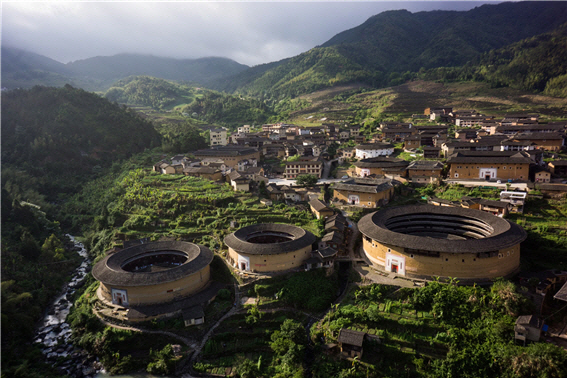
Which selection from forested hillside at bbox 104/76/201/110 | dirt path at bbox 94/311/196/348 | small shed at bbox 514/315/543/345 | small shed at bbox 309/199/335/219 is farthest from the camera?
forested hillside at bbox 104/76/201/110

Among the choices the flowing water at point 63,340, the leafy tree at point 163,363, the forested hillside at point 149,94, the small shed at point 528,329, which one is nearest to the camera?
the small shed at point 528,329

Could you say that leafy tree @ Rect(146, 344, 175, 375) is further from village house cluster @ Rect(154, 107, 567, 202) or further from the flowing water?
village house cluster @ Rect(154, 107, 567, 202)

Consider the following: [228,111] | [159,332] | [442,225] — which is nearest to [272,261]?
[159,332]

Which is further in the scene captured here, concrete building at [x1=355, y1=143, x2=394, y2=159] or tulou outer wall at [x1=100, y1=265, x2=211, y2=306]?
concrete building at [x1=355, y1=143, x2=394, y2=159]

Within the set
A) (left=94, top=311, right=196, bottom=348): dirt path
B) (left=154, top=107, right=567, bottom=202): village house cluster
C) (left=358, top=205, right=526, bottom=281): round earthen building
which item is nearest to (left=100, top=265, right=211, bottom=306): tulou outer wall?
(left=94, top=311, right=196, bottom=348): dirt path

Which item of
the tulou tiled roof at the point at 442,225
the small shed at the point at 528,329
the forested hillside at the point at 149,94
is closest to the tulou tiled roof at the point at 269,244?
the tulou tiled roof at the point at 442,225

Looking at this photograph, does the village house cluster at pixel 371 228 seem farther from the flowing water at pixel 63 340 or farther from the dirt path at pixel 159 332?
the flowing water at pixel 63 340

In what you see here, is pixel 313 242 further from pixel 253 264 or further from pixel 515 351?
pixel 515 351
